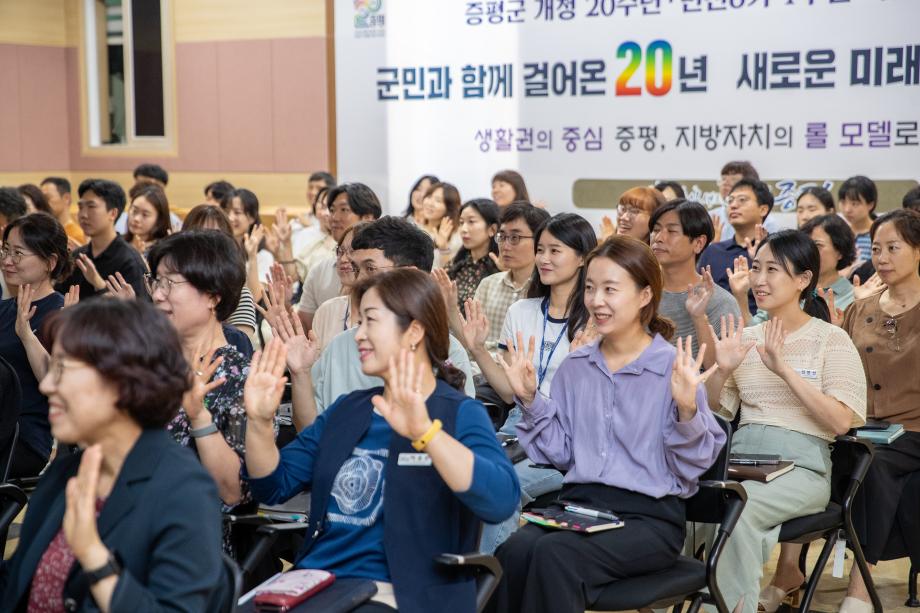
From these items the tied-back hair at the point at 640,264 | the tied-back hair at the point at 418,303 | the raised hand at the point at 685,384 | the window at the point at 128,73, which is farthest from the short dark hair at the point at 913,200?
the window at the point at 128,73

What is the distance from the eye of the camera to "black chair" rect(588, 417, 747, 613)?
9.01 feet

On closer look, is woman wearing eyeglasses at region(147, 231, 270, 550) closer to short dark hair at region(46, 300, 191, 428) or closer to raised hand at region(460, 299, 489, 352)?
short dark hair at region(46, 300, 191, 428)

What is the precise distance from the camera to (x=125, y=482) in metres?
1.87

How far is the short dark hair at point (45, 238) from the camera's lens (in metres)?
4.12

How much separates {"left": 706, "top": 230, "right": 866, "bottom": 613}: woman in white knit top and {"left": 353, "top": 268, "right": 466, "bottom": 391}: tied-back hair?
1.18 m

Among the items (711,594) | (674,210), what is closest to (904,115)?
(674,210)

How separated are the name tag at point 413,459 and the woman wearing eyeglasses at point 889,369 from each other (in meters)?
1.99

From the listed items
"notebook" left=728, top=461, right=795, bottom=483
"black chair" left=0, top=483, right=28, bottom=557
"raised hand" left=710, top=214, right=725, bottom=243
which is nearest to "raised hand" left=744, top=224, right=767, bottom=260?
"raised hand" left=710, top=214, right=725, bottom=243

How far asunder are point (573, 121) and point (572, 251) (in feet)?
12.9

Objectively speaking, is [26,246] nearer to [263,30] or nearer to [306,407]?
[306,407]

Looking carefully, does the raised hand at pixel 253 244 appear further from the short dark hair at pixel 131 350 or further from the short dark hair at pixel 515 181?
the short dark hair at pixel 131 350

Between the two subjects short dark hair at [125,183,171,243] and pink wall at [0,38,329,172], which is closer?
short dark hair at [125,183,171,243]

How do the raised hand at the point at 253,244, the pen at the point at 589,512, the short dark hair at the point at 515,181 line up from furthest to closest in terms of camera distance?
Answer: the short dark hair at the point at 515,181 → the raised hand at the point at 253,244 → the pen at the point at 589,512

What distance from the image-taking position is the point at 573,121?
25.3ft
